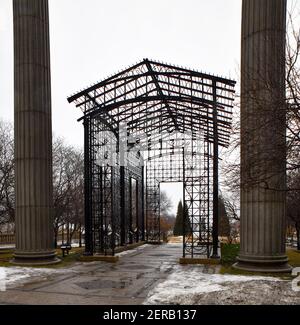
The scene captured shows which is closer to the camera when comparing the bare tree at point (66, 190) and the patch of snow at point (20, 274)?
the patch of snow at point (20, 274)

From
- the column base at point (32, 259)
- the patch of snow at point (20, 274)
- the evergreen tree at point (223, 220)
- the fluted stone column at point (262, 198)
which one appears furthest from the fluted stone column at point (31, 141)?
the evergreen tree at point (223, 220)

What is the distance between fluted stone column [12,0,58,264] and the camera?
1706cm

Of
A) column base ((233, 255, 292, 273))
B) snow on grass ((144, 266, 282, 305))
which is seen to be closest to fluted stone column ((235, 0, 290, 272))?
column base ((233, 255, 292, 273))

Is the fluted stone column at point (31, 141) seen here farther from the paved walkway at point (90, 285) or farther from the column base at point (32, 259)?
the paved walkway at point (90, 285)

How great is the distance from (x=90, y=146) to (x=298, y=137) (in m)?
14.2

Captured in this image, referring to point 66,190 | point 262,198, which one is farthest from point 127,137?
point 262,198

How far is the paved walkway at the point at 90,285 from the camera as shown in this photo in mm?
10367

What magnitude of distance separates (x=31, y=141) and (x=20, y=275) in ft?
19.9

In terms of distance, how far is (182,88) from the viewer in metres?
20.8

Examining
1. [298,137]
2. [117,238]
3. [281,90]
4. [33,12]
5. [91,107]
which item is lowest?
[117,238]

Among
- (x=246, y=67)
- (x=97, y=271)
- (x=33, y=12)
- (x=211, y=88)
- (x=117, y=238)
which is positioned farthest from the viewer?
Result: (x=117, y=238)

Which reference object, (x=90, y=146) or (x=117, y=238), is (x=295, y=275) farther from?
(x=117, y=238)

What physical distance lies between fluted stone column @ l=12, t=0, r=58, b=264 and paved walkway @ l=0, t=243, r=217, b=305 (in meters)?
1.83
